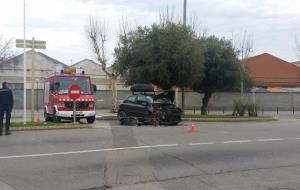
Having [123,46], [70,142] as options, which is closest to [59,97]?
[123,46]

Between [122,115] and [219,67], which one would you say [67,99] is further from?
[219,67]

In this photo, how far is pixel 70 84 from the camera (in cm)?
2936

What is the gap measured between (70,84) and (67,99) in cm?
97

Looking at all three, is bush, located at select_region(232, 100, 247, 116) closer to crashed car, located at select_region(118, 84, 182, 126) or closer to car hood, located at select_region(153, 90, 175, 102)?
car hood, located at select_region(153, 90, 175, 102)

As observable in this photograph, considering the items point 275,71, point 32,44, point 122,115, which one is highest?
point 275,71

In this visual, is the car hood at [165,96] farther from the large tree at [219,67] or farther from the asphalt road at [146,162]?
the asphalt road at [146,162]

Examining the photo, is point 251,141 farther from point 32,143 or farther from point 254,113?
point 254,113

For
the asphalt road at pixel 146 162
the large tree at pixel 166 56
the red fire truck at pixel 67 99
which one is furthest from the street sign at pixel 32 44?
the large tree at pixel 166 56

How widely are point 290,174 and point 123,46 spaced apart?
26.6 m

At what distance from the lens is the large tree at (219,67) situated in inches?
1526

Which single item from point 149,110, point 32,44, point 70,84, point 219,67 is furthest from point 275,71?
point 32,44

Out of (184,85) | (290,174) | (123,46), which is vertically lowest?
(290,174)

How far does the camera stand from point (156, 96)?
29.9 metres

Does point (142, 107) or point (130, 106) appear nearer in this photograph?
point (142, 107)
